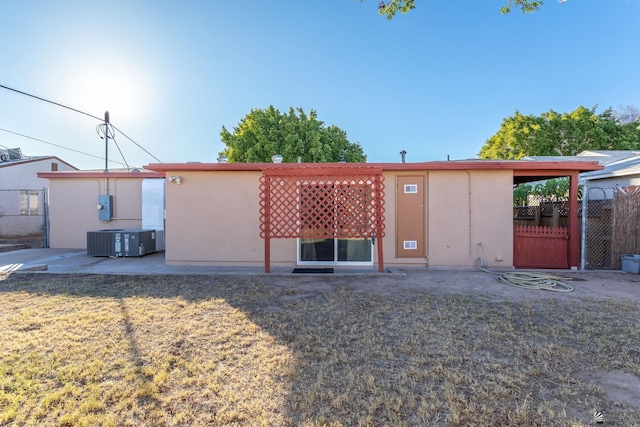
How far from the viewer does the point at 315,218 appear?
682 centimetres

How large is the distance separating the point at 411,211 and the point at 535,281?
2.85 meters

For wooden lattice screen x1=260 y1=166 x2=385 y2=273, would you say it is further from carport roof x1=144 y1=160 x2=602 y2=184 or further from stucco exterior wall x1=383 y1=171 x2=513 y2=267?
stucco exterior wall x1=383 y1=171 x2=513 y2=267

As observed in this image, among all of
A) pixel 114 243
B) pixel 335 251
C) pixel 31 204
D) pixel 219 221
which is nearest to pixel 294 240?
pixel 335 251

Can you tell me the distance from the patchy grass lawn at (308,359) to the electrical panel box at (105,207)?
19.1ft

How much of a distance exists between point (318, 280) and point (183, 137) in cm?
1468

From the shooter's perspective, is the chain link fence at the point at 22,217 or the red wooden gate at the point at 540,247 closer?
the red wooden gate at the point at 540,247

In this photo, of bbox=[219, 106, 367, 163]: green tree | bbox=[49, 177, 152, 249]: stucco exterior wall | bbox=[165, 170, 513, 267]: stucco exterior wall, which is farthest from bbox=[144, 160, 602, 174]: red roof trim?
bbox=[219, 106, 367, 163]: green tree

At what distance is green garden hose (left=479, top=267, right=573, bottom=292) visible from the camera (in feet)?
17.6

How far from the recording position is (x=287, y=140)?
18359 millimetres

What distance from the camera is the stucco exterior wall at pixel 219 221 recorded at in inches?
293

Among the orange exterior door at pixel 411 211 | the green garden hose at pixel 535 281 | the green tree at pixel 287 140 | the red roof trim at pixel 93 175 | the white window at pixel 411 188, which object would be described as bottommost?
the green garden hose at pixel 535 281

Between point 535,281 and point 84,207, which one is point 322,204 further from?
point 84,207

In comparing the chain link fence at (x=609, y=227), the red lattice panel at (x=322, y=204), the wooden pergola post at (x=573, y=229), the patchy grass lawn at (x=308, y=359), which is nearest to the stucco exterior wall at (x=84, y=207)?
the patchy grass lawn at (x=308, y=359)

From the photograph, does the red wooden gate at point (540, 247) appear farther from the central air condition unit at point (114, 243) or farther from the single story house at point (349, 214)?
the central air condition unit at point (114, 243)
